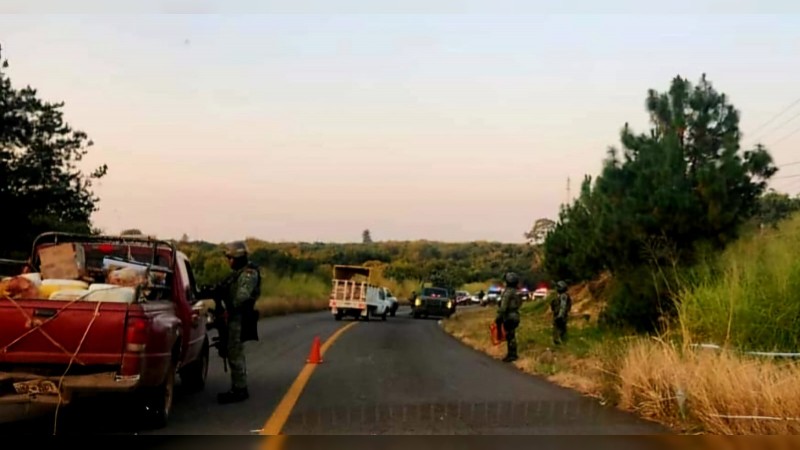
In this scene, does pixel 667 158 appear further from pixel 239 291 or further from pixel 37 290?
pixel 37 290

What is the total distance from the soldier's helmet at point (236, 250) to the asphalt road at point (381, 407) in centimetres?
175

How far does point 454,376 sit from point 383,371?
56.5 inches

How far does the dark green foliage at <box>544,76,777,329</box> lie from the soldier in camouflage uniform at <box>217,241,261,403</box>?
355 inches

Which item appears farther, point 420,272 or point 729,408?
point 420,272

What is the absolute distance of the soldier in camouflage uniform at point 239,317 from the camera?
10539 mm

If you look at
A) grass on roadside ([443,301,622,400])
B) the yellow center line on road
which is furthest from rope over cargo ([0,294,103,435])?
grass on roadside ([443,301,622,400])

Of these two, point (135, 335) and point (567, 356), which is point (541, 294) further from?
point (135, 335)

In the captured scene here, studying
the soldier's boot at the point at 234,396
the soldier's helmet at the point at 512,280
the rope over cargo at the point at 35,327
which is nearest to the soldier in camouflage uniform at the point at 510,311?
the soldier's helmet at the point at 512,280

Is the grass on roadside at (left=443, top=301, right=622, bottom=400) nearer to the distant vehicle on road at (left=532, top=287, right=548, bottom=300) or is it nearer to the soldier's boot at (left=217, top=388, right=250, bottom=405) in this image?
the soldier's boot at (left=217, top=388, right=250, bottom=405)

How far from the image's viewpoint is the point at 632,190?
63.5 feet

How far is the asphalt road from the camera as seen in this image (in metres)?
8.89

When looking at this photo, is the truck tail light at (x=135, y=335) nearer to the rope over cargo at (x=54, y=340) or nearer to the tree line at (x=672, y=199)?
the rope over cargo at (x=54, y=340)

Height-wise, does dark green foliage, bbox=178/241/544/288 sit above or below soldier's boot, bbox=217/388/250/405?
above

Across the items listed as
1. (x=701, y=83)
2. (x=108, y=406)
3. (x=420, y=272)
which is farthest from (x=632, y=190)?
(x=420, y=272)
